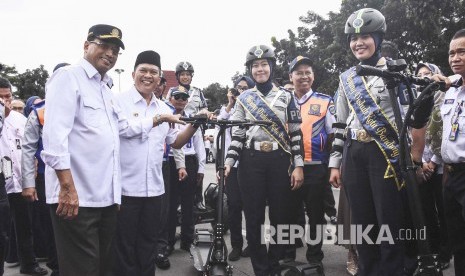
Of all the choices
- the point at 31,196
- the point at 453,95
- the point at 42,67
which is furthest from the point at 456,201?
the point at 42,67

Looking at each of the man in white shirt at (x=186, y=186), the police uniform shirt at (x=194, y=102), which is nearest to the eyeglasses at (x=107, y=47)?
the man in white shirt at (x=186, y=186)

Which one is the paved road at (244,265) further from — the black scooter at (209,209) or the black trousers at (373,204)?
the black trousers at (373,204)

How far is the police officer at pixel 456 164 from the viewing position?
348 centimetres

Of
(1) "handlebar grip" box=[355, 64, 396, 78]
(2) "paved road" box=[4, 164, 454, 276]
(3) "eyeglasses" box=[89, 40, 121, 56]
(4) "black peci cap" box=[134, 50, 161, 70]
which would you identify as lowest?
(2) "paved road" box=[4, 164, 454, 276]

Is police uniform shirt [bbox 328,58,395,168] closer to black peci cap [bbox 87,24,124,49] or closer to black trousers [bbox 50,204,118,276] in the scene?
black peci cap [bbox 87,24,124,49]

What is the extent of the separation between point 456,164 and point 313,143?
7.10 feet

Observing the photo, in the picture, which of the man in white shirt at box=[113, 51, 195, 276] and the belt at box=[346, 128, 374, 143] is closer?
the belt at box=[346, 128, 374, 143]

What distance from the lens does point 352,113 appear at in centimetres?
362

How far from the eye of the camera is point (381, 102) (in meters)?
3.45

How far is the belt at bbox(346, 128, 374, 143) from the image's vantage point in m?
3.41

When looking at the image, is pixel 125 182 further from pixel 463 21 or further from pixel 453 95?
pixel 463 21

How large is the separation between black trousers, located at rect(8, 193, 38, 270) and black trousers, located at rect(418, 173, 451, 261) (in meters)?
4.62

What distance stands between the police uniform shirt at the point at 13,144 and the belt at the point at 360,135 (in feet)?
12.8

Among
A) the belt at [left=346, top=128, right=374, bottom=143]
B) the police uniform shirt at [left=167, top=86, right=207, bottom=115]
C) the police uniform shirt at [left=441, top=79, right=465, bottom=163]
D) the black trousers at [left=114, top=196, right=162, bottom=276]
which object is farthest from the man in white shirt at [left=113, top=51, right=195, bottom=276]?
the police uniform shirt at [left=167, top=86, right=207, bottom=115]
